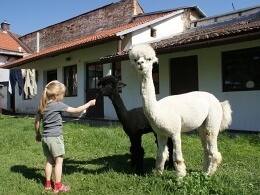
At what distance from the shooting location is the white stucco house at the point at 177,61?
9.94 m

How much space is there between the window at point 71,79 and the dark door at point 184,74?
6.06 metres

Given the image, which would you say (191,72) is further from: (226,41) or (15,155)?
(15,155)

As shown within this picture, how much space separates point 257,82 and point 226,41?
1826 mm

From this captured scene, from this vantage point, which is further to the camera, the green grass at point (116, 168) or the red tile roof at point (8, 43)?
the red tile roof at point (8, 43)

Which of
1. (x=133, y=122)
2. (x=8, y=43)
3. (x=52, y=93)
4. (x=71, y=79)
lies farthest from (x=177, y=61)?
(x=8, y=43)

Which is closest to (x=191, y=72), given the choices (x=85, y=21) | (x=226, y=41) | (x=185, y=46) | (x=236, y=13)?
(x=185, y=46)

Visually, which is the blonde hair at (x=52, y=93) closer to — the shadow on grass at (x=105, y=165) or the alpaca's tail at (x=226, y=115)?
the shadow on grass at (x=105, y=165)

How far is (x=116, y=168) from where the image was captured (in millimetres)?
5727

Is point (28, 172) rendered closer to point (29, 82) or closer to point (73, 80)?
point (73, 80)

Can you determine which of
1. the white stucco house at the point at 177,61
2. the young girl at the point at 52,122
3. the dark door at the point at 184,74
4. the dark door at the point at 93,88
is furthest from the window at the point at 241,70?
the young girl at the point at 52,122

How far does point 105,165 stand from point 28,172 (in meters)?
1.30

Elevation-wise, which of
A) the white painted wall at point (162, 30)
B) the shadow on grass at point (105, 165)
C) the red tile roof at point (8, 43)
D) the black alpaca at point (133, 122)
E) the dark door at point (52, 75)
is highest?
the red tile roof at point (8, 43)

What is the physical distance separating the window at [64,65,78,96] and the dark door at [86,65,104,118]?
3.62ft

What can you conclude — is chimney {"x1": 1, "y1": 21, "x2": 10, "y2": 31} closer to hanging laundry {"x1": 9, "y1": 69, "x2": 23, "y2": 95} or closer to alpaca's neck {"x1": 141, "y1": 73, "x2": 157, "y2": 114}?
hanging laundry {"x1": 9, "y1": 69, "x2": 23, "y2": 95}
